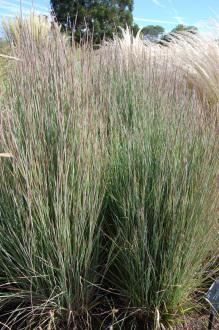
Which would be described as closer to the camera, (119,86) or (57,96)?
(57,96)

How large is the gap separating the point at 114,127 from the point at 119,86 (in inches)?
29.9

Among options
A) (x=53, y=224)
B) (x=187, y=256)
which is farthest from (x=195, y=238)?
(x=53, y=224)

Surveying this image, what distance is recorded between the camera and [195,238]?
1834 millimetres

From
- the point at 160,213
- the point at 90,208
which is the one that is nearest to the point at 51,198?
the point at 90,208

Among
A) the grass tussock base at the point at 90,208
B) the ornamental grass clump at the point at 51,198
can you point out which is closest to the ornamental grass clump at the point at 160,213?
the grass tussock base at the point at 90,208

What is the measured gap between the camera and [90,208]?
1.77m

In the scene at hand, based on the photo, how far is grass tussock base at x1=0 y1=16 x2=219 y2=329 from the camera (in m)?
1.72

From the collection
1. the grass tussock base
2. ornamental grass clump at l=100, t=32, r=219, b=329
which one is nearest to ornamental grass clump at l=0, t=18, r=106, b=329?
the grass tussock base

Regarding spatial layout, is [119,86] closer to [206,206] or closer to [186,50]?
[206,206]

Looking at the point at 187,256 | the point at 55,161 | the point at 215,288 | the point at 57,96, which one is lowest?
the point at 215,288

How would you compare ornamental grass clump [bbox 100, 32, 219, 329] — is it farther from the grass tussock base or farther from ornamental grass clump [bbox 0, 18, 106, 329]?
ornamental grass clump [bbox 0, 18, 106, 329]

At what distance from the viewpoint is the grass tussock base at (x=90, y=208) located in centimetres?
172

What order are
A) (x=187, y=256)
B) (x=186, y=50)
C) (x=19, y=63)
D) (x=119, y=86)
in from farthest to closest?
(x=186, y=50)
(x=119, y=86)
(x=19, y=63)
(x=187, y=256)

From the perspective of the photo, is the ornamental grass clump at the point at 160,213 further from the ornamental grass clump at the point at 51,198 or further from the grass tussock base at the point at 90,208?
the ornamental grass clump at the point at 51,198
